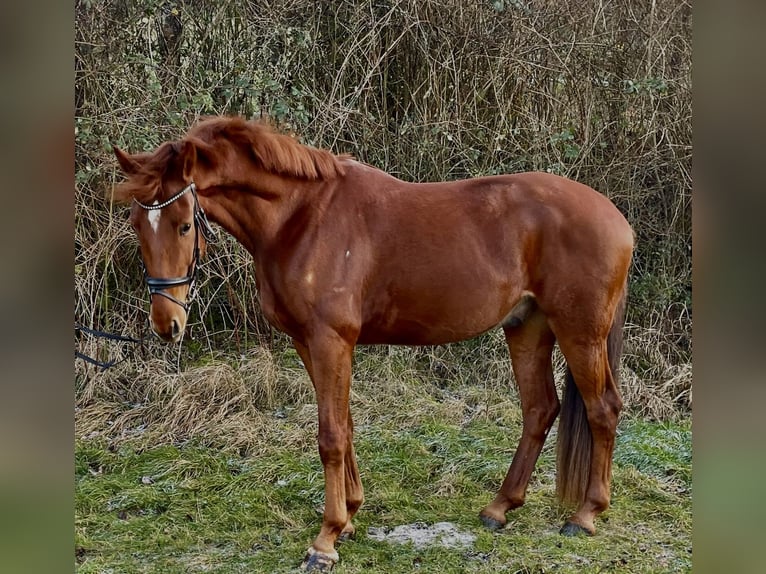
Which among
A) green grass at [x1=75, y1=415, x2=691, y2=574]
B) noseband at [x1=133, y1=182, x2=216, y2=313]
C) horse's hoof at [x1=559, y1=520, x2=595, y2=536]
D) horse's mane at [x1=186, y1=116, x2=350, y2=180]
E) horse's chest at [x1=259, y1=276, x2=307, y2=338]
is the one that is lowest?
green grass at [x1=75, y1=415, x2=691, y2=574]

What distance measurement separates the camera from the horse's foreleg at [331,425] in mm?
3195

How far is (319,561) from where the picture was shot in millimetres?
3262

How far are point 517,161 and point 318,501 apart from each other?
352 cm

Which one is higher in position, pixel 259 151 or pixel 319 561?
pixel 259 151

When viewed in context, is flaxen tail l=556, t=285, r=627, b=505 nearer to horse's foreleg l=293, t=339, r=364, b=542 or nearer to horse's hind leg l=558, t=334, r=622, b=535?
horse's hind leg l=558, t=334, r=622, b=535

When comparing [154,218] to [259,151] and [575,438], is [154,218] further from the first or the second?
[575,438]

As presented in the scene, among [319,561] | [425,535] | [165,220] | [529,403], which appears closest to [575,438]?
[529,403]

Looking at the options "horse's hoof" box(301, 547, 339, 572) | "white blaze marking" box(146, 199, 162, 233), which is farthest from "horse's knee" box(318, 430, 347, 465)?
"white blaze marking" box(146, 199, 162, 233)

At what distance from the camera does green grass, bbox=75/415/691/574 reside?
3.38 m

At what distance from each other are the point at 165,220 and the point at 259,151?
23.6 inches

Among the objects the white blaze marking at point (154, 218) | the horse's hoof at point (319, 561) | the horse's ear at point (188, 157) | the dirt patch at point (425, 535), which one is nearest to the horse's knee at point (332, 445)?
the horse's hoof at point (319, 561)

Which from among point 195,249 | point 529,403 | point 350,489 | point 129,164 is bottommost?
point 350,489

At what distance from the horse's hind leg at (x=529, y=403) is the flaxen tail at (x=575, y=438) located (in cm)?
10
